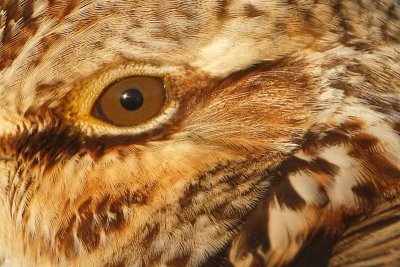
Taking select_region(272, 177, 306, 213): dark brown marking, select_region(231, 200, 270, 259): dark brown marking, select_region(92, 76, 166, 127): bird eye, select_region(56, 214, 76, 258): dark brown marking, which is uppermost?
select_region(92, 76, 166, 127): bird eye

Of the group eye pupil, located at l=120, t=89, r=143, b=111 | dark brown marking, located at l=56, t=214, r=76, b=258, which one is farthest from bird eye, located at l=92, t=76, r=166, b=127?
dark brown marking, located at l=56, t=214, r=76, b=258

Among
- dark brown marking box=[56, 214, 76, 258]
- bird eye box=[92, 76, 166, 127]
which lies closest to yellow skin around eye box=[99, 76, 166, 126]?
bird eye box=[92, 76, 166, 127]

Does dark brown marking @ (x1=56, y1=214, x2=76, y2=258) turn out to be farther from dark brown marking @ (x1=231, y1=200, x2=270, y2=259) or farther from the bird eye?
dark brown marking @ (x1=231, y1=200, x2=270, y2=259)

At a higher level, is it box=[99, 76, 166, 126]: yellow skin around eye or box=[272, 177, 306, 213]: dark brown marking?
box=[99, 76, 166, 126]: yellow skin around eye

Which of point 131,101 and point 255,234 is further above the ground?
point 131,101

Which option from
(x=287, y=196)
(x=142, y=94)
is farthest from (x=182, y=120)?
(x=287, y=196)

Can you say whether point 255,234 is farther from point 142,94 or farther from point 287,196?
point 142,94
